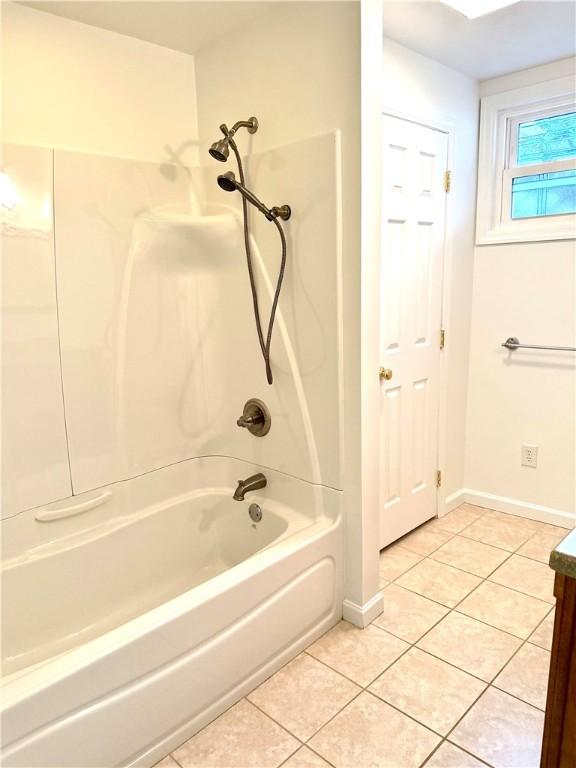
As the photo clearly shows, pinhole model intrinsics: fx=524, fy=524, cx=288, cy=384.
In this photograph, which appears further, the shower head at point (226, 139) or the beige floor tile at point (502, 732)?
the shower head at point (226, 139)

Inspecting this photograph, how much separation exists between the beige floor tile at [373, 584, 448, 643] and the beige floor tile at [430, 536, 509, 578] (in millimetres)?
353

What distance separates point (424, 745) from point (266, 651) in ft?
1.83

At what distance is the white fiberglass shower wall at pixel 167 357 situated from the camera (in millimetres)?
1733

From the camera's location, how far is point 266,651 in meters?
1.79

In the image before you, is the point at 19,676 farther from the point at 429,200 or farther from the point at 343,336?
the point at 429,200

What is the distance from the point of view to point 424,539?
277 centimetres

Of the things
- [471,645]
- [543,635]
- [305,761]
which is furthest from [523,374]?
[305,761]

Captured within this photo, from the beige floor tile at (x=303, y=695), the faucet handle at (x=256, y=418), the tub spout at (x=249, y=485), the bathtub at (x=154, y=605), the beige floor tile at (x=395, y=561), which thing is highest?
the faucet handle at (x=256, y=418)

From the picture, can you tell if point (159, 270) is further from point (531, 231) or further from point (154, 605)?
point (531, 231)

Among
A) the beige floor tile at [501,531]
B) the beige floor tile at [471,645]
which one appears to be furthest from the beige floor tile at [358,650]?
the beige floor tile at [501,531]

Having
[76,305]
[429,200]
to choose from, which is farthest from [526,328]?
[76,305]

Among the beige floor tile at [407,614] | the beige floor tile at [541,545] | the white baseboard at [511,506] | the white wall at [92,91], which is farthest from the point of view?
the white baseboard at [511,506]

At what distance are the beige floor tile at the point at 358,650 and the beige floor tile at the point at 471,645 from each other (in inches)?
5.1

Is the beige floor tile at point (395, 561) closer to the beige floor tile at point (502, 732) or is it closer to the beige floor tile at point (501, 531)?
the beige floor tile at point (501, 531)
